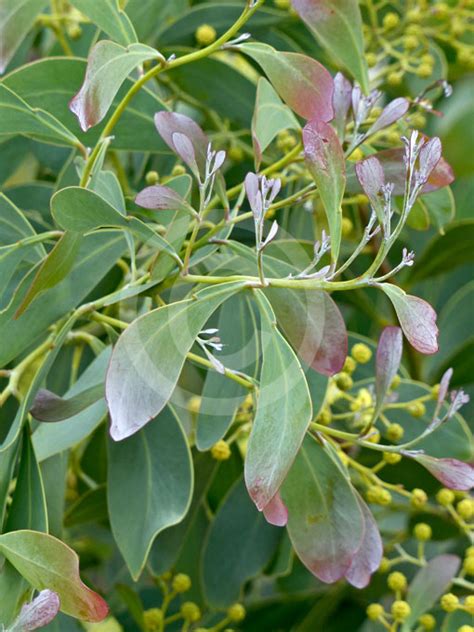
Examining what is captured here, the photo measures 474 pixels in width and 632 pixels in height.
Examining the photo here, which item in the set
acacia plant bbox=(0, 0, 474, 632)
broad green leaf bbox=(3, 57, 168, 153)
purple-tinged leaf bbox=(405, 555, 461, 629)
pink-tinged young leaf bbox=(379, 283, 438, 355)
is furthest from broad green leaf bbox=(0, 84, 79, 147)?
purple-tinged leaf bbox=(405, 555, 461, 629)

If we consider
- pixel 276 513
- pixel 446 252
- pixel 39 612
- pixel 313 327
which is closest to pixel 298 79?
pixel 313 327

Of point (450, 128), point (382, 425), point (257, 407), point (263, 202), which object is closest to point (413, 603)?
point (382, 425)

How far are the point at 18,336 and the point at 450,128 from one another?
1.57 m

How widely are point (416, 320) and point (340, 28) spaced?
33 centimetres

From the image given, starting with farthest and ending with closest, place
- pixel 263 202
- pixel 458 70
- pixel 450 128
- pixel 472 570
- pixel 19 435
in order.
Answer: pixel 450 128 → pixel 458 70 → pixel 472 570 → pixel 19 435 → pixel 263 202

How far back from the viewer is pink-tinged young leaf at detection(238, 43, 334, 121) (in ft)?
2.69

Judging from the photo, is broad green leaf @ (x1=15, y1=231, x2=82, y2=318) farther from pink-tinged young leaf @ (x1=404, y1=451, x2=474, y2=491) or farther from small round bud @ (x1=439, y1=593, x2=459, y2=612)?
small round bud @ (x1=439, y1=593, x2=459, y2=612)

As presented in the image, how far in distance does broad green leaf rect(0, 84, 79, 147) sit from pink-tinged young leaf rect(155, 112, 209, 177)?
0.30 ft

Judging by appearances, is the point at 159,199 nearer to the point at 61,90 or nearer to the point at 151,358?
the point at 151,358

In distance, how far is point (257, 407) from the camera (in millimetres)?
736

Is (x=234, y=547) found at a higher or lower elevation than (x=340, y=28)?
lower

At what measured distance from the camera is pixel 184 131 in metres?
0.82

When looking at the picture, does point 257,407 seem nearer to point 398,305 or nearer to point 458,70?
point 398,305

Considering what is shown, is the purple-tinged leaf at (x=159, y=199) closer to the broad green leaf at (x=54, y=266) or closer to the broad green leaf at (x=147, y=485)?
the broad green leaf at (x=54, y=266)
